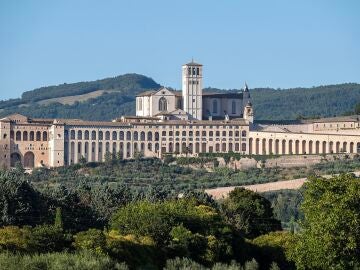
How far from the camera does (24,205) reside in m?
48.2

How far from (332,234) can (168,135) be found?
201ft

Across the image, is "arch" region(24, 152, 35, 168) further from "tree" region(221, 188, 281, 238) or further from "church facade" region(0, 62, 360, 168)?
"tree" region(221, 188, 281, 238)

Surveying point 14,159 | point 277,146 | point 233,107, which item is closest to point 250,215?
point 14,159

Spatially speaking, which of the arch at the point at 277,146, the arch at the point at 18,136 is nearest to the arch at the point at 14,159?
the arch at the point at 18,136

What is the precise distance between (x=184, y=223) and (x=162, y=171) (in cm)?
4449

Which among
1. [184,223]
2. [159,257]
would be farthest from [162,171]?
[159,257]

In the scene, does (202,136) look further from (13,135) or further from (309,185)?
(309,185)

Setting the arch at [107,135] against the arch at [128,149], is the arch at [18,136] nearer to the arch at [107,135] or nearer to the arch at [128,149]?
the arch at [107,135]

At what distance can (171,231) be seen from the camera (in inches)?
1688

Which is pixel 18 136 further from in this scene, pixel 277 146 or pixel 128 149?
pixel 277 146

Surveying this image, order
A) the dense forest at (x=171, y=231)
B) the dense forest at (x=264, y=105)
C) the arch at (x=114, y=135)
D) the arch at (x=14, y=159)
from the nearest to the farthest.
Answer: the dense forest at (x=171, y=231)
the arch at (x=14, y=159)
the arch at (x=114, y=135)
the dense forest at (x=264, y=105)

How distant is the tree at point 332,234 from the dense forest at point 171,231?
0.09 feet

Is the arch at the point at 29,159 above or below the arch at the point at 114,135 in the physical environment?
below

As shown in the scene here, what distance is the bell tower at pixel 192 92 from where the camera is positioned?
10338 cm
